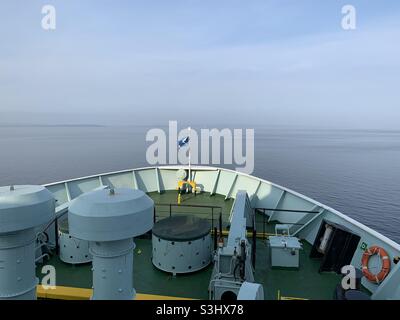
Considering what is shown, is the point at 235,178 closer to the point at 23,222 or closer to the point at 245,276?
the point at 245,276

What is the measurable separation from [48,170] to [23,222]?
136 feet

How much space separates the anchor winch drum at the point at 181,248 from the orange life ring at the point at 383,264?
3.42m

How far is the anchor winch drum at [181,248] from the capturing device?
699 centimetres

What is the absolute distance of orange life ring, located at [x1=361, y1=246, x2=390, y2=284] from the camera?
6430 mm

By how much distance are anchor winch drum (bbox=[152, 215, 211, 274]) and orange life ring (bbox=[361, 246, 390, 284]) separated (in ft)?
11.2

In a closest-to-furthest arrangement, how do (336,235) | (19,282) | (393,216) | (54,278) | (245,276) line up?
(19,282) < (245,276) < (54,278) < (336,235) < (393,216)

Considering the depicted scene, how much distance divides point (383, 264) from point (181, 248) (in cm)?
424

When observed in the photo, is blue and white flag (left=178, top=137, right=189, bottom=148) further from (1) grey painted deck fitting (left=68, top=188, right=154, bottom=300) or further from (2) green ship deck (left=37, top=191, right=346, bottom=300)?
(1) grey painted deck fitting (left=68, top=188, right=154, bottom=300)

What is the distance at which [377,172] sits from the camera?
41.9 metres

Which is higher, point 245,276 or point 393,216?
point 245,276

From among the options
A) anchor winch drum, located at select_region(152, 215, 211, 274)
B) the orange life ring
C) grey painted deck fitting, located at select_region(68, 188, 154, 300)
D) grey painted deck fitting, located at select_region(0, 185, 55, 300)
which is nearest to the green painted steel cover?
anchor winch drum, located at select_region(152, 215, 211, 274)

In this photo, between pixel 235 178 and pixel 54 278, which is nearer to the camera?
pixel 54 278
